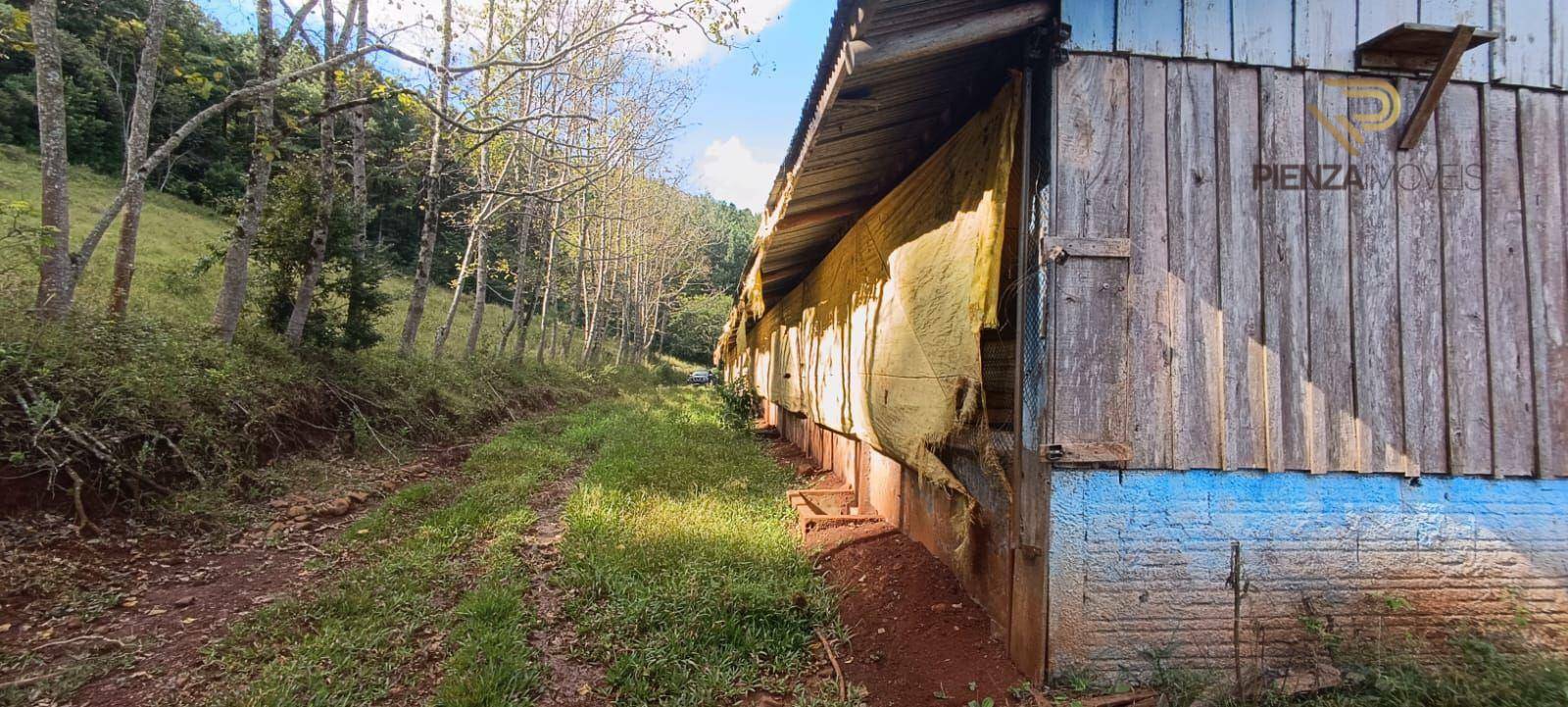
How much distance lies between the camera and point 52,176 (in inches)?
213

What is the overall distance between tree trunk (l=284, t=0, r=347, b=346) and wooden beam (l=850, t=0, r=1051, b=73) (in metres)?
8.43

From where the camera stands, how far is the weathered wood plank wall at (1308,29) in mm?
2852

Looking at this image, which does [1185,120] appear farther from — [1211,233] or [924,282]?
[924,282]

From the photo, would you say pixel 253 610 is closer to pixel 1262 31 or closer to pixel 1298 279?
pixel 1298 279

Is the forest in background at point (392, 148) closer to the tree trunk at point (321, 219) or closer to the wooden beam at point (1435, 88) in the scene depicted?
the tree trunk at point (321, 219)

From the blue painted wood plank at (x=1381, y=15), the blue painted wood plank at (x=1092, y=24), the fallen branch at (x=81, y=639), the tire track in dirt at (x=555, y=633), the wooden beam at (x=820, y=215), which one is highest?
the blue painted wood plank at (x=1381, y=15)

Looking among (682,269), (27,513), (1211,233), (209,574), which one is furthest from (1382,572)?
(682,269)

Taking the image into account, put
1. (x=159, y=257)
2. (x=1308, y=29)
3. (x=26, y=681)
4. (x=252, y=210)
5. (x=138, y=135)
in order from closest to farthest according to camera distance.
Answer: (x=26, y=681) → (x=1308, y=29) → (x=138, y=135) → (x=252, y=210) → (x=159, y=257)

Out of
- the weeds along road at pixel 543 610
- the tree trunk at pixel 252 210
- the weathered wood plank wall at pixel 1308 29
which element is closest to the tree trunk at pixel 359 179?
the tree trunk at pixel 252 210

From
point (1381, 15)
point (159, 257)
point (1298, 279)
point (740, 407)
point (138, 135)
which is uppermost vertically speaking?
point (159, 257)

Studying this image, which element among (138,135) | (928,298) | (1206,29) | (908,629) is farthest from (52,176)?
(1206,29)

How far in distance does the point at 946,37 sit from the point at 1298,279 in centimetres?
201

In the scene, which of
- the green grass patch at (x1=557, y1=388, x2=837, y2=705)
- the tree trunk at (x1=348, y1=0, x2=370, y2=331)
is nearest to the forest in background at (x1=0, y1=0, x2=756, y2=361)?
the tree trunk at (x1=348, y1=0, x2=370, y2=331)

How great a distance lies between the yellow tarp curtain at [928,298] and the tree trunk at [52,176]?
6761mm
